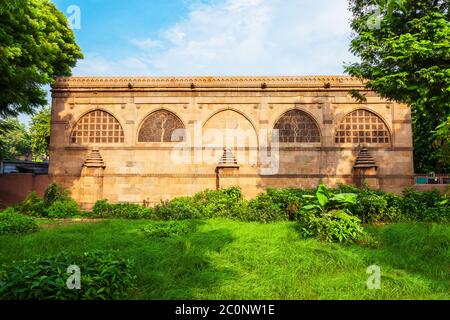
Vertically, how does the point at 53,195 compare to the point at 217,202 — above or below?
above

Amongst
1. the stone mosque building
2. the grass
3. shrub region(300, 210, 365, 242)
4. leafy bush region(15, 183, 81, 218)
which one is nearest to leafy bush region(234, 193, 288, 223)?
the grass

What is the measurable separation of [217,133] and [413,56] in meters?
9.15

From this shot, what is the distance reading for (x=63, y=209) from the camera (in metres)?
12.5

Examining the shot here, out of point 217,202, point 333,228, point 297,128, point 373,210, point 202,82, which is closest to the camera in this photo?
point 333,228

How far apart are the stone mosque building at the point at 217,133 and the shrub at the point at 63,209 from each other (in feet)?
5.67

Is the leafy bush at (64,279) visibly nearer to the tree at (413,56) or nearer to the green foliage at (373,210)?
the green foliage at (373,210)

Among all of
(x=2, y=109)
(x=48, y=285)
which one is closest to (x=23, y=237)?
(x=48, y=285)

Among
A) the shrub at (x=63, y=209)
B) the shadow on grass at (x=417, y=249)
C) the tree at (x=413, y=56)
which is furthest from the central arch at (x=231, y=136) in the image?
the shadow on grass at (x=417, y=249)

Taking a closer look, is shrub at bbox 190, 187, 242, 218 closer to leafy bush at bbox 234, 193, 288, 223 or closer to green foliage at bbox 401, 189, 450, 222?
leafy bush at bbox 234, 193, 288, 223

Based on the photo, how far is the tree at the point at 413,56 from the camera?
8.16 metres

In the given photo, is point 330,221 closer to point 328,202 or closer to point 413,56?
point 328,202

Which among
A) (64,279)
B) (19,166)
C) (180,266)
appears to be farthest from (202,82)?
(19,166)

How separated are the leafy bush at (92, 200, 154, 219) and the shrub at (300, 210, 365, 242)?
21.0ft

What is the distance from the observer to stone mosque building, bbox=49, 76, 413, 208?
48.9 ft
